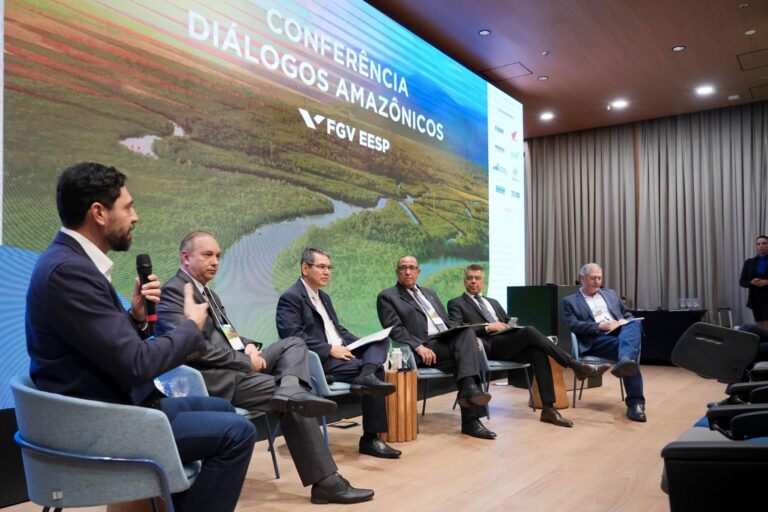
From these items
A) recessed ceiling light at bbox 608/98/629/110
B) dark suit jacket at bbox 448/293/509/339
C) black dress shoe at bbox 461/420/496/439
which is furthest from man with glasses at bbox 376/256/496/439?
recessed ceiling light at bbox 608/98/629/110

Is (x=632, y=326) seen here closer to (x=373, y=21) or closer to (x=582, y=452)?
(x=582, y=452)

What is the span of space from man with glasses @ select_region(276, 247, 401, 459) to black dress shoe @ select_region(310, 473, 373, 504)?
0.78 meters

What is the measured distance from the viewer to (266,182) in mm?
4586

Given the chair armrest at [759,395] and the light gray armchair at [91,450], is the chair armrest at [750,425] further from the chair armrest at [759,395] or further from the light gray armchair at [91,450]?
the light gray armchair at [91,450]

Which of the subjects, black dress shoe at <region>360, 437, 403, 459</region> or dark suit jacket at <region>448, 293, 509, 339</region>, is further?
dark suit jacket at <region>448, 293, 509, 339</region>

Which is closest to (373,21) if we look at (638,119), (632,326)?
(632,326)

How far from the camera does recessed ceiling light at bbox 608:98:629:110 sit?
9.33m

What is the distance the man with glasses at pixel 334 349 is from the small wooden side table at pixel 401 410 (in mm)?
314

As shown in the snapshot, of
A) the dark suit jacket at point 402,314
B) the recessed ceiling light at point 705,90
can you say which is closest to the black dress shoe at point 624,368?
the dark suit jacket at point 402,314

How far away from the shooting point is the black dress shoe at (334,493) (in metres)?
2.90

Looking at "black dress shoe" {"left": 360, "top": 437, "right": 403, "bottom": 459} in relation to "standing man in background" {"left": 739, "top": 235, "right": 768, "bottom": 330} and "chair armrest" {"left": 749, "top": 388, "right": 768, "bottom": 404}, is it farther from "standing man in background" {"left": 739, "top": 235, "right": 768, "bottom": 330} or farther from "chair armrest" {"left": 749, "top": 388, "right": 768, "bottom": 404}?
"standing man in background" {"left": 739, "top": 235, "right": 768, "bottom": 330}

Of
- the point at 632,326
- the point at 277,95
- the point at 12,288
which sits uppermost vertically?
the point at 277,95

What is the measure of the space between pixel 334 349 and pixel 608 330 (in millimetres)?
2551

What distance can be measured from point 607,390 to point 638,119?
5655mm
